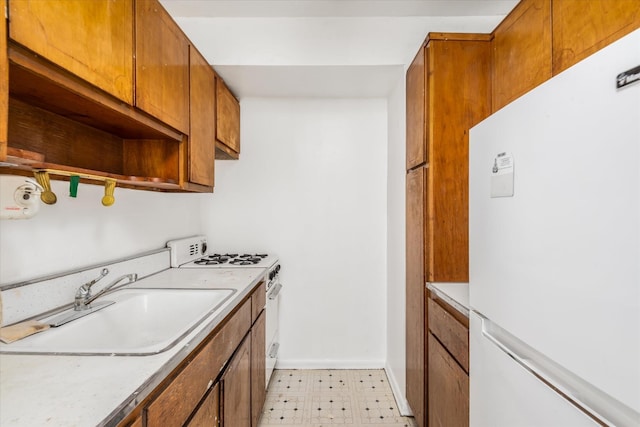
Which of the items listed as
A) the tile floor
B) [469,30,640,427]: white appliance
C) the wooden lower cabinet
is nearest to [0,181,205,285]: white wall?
the wooden lower cabinet

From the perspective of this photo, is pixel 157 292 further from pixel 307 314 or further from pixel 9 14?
pixel 307 314

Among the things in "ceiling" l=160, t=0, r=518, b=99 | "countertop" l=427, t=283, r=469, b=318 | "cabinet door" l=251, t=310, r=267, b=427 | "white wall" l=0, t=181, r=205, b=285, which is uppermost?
"ceiling" l=160, t=0, r=518, b=99

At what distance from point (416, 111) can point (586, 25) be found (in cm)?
80

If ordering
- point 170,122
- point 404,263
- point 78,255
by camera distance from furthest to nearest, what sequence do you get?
1. point 404,263
2. point 170,122
3. point 78,255

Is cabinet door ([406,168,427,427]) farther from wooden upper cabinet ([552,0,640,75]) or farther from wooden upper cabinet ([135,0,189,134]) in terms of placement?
wooden upper cabinet ([135,0,189,134])

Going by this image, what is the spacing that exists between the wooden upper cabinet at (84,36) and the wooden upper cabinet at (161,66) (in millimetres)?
62

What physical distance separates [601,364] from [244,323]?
132cm

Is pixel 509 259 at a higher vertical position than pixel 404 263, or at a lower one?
higher

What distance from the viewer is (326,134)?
8.46 feet

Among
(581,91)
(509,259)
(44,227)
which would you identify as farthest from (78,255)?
(581,91)

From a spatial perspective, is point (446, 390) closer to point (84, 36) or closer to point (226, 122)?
point (84, 36)

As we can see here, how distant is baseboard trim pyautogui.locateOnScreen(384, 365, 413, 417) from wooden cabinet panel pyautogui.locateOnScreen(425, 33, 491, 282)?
977 mm

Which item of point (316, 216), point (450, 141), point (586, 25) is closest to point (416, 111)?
point (450, 141)

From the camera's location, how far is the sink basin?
0.85 m
